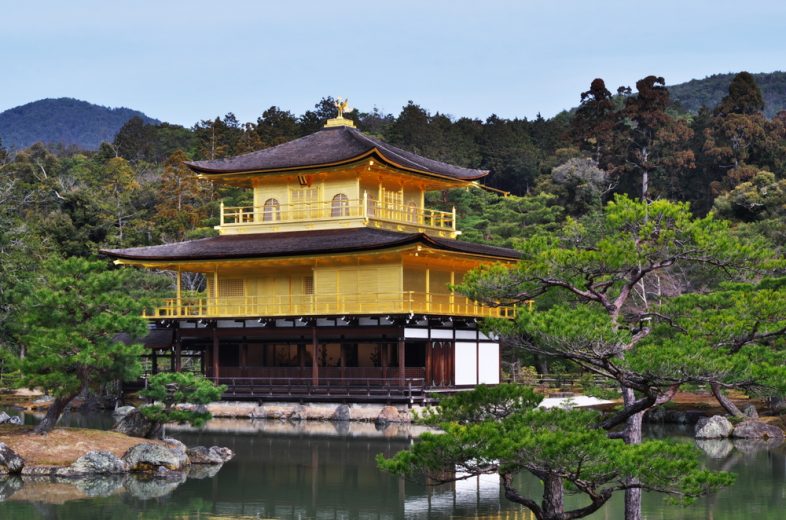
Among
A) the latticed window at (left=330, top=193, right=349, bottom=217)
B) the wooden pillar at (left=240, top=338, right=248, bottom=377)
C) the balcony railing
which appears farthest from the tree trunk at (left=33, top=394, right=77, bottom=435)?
the latticed window at (left=330, top=193, right=349, bottom=217)

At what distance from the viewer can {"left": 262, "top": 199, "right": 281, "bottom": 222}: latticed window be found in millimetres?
44156

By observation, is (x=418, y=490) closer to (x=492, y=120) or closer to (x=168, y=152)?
(x=492, y=120)

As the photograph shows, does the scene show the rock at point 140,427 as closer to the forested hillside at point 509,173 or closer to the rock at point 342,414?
the rock at point 342,414

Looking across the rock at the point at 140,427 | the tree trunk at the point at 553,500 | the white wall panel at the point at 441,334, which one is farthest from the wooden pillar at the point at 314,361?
the tree trunk at the point at 553,500

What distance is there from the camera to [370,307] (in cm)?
3888

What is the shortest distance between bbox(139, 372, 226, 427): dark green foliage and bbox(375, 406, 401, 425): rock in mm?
9552

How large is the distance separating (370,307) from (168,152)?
6174 centimetres

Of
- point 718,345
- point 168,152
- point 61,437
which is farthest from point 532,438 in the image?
point 168,152

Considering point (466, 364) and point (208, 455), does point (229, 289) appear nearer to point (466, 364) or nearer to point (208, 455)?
point (466, 364)

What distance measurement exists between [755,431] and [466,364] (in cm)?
1146

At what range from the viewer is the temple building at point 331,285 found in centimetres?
3925

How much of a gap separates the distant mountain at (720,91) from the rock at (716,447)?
116 metres

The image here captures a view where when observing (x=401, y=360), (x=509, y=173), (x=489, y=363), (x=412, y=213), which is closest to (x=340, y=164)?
(x=412, y=213)

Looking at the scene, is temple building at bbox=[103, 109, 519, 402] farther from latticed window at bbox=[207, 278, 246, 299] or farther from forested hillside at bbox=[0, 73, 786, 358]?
forested hillside at bbox=[0, 73, 786, 358]
